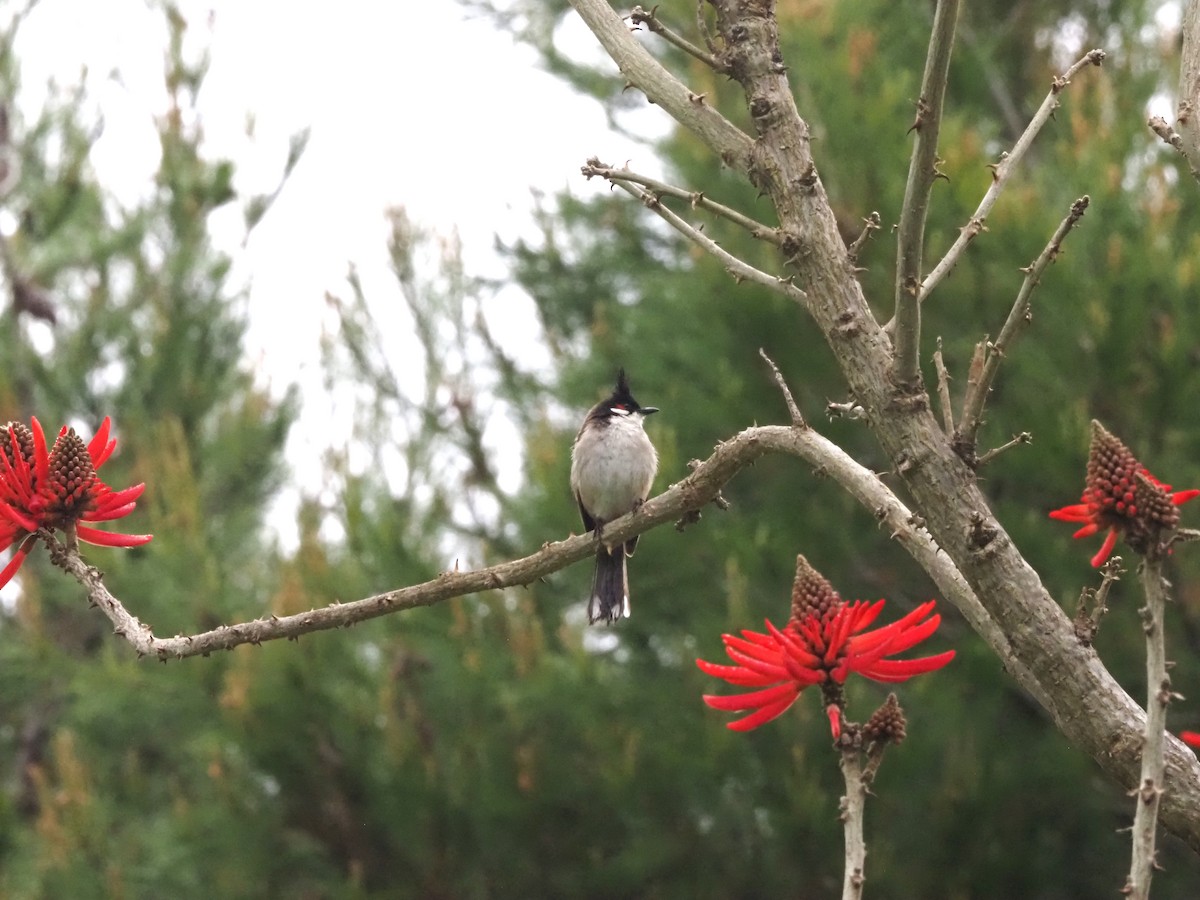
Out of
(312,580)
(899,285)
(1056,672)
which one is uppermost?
(312,580)

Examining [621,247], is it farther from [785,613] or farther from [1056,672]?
[1056,672]

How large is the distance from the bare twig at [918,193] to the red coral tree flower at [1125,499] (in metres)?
0.39

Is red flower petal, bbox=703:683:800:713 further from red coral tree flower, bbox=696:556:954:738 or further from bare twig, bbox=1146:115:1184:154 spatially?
bare twig, bbox=1146:115:1184:154

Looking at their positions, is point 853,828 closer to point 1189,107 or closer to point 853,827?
point 853,827

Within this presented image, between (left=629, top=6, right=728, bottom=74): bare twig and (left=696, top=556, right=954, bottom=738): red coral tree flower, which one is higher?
(left=629, top=6, right=728, bottom=74): bare twig

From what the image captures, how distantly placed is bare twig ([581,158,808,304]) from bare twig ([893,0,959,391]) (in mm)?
204

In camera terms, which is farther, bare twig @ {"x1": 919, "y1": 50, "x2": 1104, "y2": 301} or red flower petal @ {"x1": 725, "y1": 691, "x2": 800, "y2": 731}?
bare twig @ {"x1": 919, "y1": 50, "x2": 1104, "y2": 301}

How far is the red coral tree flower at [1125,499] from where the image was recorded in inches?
51.4

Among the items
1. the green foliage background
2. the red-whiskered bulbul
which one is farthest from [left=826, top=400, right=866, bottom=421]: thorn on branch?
the green foliage background

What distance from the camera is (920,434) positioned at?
1.82m

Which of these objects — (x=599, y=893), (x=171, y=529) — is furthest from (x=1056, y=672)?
(x=171, y=529)

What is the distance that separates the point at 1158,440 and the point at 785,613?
1.58 meters

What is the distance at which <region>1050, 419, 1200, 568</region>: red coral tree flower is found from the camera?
131 centimetres

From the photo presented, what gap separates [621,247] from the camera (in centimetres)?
879
